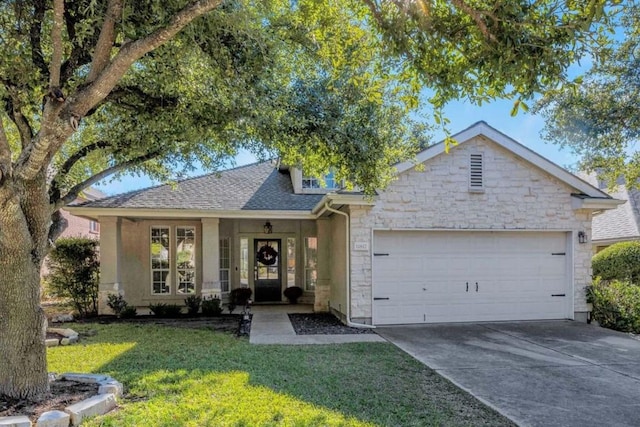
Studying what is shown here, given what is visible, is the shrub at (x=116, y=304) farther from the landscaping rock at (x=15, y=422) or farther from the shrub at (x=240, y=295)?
the landscaping rock at (x=15, y=422)

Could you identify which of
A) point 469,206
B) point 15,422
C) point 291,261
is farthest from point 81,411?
point 291,261

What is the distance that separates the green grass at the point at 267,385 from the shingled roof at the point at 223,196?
4.52m

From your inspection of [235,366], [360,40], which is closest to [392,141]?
[360,40]

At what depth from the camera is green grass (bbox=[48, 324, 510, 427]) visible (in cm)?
462

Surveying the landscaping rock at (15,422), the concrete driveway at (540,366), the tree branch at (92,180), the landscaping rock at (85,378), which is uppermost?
the tree branch at (92,180)

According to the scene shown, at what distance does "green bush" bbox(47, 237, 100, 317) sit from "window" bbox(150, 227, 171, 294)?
1658mm

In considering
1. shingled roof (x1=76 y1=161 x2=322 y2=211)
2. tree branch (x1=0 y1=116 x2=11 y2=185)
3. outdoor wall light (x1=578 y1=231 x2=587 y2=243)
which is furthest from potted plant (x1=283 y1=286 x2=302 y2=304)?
tree branch (x1=0 y1=116 x2=11 y2=185)

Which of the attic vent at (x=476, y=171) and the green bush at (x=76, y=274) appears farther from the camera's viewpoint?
the green bush at (x=76, y=274)

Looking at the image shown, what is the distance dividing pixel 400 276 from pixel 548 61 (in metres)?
7.35

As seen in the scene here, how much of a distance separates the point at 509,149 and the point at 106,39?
9.45 m

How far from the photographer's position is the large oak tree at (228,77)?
4.02 metres

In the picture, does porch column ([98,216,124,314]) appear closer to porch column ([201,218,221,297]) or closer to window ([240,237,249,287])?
porch column ([201,218,221,297])

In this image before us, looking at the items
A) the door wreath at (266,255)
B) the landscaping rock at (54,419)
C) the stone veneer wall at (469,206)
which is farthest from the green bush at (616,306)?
the landscaping rock at (54,419)

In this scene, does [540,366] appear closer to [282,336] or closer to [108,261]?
[282,336]
